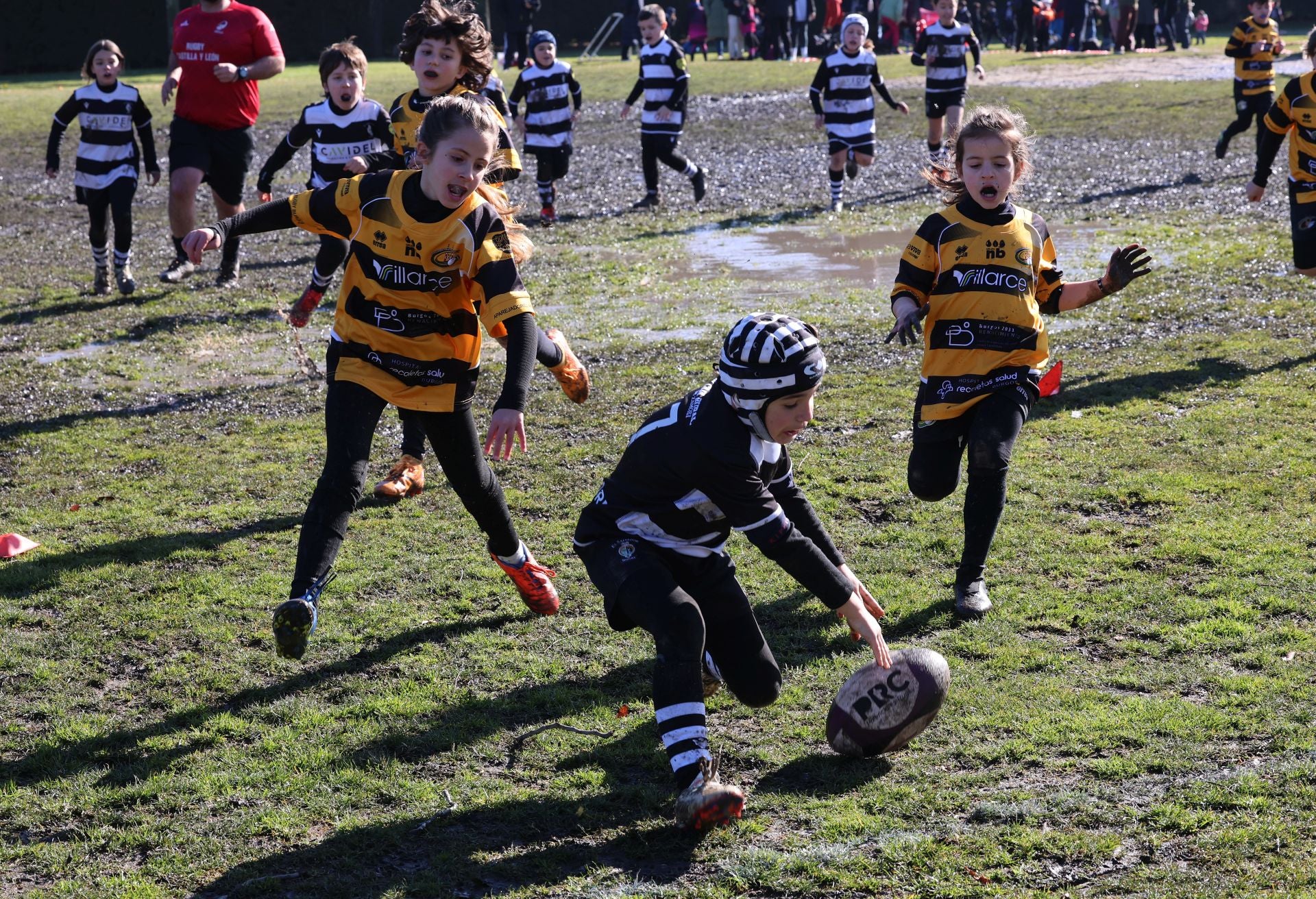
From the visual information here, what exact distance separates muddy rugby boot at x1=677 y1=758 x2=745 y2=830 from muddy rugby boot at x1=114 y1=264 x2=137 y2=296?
9606mm

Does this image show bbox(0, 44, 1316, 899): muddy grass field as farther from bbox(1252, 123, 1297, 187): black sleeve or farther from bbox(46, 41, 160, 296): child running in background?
bbox(1252, 123, 1297, 187): black sleeve

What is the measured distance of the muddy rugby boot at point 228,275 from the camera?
12.5 m

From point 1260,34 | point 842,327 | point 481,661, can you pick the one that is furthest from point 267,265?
point 1260,34

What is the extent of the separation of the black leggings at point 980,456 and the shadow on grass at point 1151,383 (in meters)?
2.50

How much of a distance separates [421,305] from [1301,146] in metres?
6.60

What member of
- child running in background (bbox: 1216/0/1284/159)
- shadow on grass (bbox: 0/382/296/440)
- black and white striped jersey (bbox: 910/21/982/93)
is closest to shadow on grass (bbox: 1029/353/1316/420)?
shadow on grass (bbox: 0/382/296/440)

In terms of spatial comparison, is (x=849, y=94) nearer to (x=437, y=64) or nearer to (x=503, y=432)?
(x=437, y=64)

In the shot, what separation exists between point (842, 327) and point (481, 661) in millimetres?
5777

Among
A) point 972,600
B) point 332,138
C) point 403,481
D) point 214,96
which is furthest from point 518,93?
point 972,600

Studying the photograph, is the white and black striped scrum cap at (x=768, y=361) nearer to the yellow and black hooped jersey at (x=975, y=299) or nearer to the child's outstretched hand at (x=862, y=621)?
the child's outstretched hand at (x=862, y=621)

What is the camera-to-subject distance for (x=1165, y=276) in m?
11.6

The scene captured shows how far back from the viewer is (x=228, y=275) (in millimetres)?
12625

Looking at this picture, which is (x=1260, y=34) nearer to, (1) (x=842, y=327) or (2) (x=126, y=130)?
(1) (x=842, y=327)

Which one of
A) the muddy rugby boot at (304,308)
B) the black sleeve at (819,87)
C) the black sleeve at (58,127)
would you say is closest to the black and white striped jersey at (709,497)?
the muddy rugby boot at (304,308)
